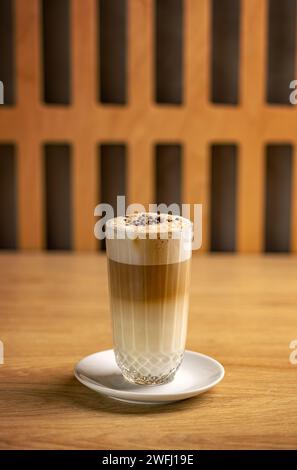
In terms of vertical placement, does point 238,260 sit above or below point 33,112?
below

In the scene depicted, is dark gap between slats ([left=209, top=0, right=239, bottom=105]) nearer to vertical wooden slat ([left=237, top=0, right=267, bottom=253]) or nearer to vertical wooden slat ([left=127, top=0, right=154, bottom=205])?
vertical wooden slat ([left=237, top=0, right=267, bottom=253])

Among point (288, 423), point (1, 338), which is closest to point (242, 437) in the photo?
point (288, 423)

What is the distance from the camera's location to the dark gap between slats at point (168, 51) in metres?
1.73

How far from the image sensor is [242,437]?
0.66m

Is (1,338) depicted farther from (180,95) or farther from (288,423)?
(180,95)

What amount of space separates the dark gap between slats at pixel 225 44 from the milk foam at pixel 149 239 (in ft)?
3.54

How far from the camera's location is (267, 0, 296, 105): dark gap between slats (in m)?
1.74

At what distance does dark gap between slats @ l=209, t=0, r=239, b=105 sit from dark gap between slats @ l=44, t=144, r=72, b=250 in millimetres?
421

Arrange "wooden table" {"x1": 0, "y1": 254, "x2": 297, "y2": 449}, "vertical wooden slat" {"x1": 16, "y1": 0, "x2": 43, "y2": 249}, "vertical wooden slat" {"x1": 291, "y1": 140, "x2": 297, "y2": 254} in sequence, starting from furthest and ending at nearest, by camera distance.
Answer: "vertical wooden slat" {"x1": 291, "y1": 140, "x2": 297, "y2": 254} → "vertical wooden slat" {"x1": 16, "y1": 0, "x2": 43, "y2": 249} → "wooden table" {"x1": 0, "y1": 254, "x2": 297, "y2": 449}

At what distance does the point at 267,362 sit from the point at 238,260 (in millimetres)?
634

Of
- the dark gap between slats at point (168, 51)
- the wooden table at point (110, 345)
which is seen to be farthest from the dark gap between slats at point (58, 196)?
the wooden table at point (110, 345)

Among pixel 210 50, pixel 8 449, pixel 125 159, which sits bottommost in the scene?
pixel 8 449

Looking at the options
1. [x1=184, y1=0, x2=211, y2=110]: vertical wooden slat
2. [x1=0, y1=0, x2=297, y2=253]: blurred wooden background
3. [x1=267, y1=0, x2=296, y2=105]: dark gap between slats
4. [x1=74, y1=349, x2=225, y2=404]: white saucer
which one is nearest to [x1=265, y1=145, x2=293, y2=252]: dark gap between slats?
[x1=0, y1=0, x2=297, y2=253]: blurred wooden background

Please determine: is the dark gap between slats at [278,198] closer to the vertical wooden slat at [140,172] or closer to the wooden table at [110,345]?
the vertical wooden slat at [140,172]
